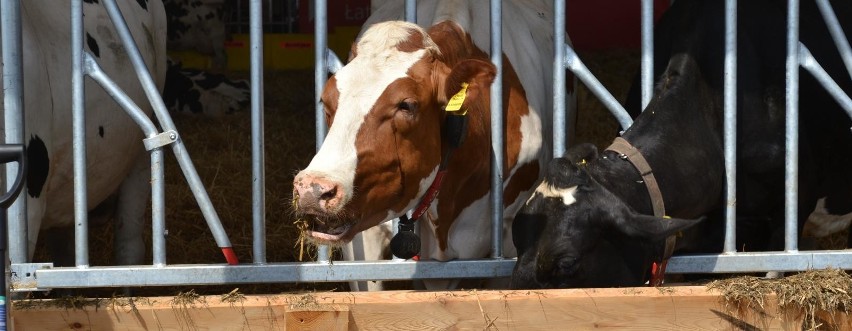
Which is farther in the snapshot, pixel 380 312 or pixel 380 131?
pixel 380 131

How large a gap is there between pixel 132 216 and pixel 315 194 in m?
3.04

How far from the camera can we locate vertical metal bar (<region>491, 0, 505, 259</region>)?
4352mm

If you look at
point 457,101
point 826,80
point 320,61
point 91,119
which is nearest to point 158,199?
point 320,61

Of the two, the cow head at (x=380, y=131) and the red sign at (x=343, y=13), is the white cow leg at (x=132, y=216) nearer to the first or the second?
the cow head at (x=380, y=131)

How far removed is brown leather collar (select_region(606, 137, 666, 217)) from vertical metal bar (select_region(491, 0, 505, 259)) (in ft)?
1.40

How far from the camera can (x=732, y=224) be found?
4.43m

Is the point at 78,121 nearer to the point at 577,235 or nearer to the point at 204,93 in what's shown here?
the point at 577,235

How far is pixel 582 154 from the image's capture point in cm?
436

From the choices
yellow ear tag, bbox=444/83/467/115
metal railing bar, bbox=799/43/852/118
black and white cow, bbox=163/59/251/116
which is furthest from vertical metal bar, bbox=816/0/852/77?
black and white cow, bbox=163/59/251/116

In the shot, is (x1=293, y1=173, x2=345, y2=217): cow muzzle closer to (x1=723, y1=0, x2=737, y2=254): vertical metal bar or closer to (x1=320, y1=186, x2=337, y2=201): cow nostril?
(x1=320, y1=186, x2=337, y2=201): cow nostril

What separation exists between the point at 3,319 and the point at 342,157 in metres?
1.23

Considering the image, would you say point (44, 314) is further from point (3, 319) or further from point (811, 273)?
point (811, 273)

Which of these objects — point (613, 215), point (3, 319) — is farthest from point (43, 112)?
point (613, 215)

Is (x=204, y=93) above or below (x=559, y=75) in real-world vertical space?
below
